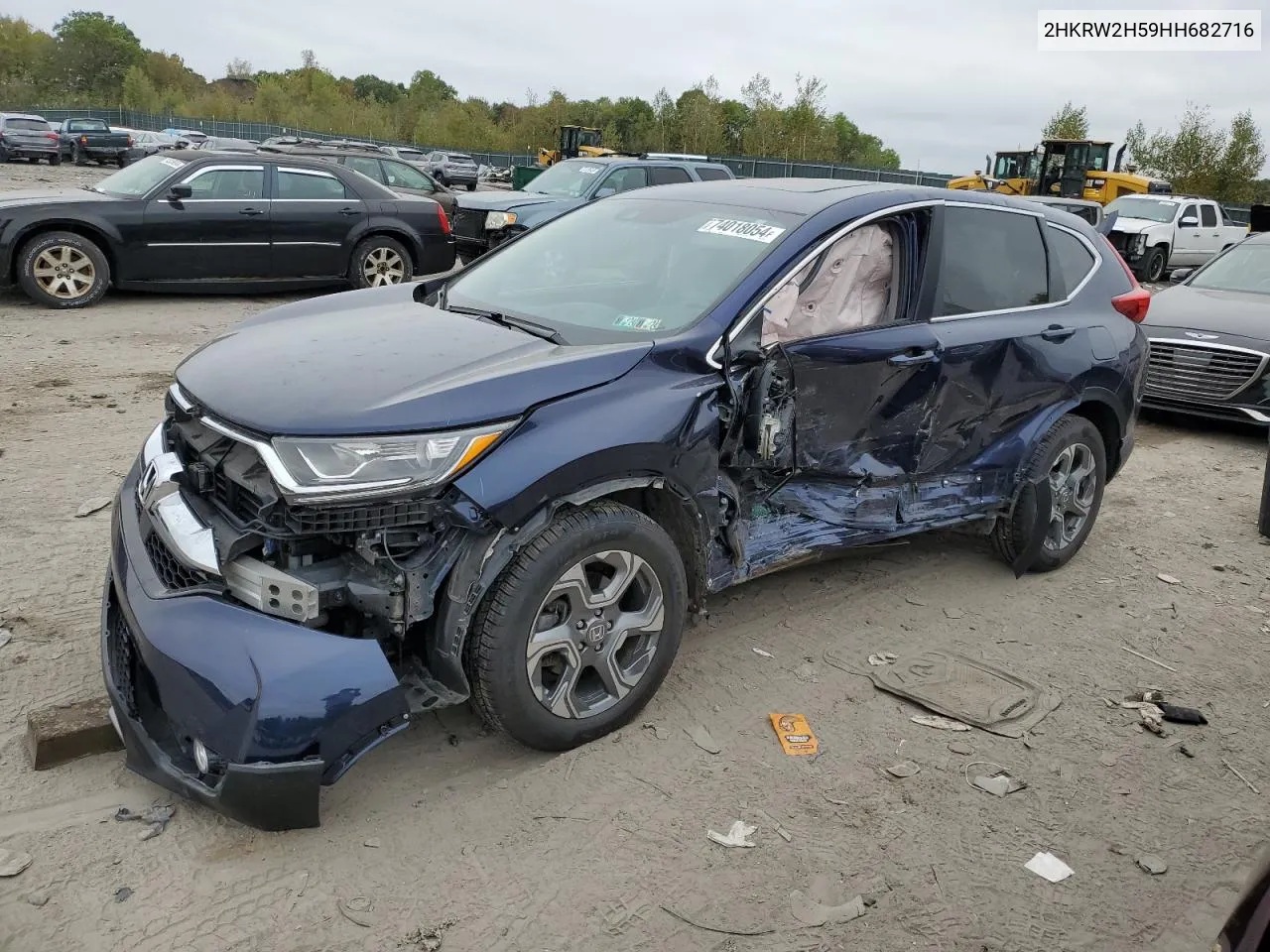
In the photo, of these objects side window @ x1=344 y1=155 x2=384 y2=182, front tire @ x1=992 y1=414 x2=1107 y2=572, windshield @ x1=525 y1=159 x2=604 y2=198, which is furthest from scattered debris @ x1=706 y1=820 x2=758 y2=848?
side window @ x1=344 y1=155 x2=384 y2=182

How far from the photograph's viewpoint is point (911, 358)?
413 centimetres

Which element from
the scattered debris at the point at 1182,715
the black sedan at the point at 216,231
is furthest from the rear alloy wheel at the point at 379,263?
the scattered debris at the point at 1182,715

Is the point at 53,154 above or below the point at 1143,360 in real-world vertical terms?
above

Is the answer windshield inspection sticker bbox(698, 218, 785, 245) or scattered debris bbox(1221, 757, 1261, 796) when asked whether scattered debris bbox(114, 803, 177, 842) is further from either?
scattered debris bbox(1221, 757, 1261, 796)

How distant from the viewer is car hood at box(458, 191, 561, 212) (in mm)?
13059

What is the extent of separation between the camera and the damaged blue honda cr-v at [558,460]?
2768 mm

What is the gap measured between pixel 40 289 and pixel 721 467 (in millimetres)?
8698

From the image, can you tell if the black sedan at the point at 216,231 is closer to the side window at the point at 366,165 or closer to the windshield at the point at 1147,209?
the side window at the point at 366,165

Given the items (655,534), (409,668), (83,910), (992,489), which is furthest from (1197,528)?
(83,910)

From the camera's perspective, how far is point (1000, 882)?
291cm

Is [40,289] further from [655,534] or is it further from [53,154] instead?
[53,154]

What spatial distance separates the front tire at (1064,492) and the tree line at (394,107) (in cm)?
4868

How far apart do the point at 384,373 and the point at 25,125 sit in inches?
1540

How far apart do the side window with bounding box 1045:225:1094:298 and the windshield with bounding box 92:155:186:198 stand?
28.4 feet
